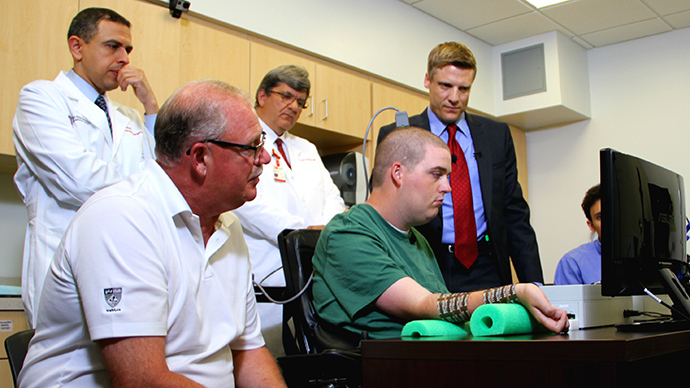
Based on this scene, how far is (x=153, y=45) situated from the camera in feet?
9.87

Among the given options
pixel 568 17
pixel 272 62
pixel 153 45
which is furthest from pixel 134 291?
pixel 568 17

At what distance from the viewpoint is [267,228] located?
2432 mm

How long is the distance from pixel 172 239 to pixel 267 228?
4.32 ft

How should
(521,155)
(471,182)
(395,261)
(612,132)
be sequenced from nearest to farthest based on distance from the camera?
(395,261)
(471,182)
(612,132)
(521,155)

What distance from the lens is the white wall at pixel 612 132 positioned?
499 cm

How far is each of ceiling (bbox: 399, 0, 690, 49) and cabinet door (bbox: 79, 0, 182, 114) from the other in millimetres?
2155

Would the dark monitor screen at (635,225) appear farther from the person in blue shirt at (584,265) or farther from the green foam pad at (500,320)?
the person in blue shirt at (584,265)

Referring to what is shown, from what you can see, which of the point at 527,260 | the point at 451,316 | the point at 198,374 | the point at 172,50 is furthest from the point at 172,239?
the point at 172,50

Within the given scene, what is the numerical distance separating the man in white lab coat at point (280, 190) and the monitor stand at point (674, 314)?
4.46 ft

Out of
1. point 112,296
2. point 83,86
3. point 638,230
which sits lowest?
point 112,296

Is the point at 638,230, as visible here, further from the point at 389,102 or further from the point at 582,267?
the point at 389,102

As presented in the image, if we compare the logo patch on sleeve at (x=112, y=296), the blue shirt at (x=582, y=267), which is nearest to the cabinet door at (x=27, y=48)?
the logo patch on sleeve at (x=112, y=296)

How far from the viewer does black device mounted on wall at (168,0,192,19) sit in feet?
10.1

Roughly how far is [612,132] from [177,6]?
3.94 metres
